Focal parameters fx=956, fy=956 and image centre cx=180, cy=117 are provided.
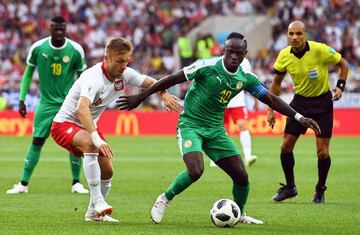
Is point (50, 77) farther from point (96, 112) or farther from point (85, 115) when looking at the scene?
point (85, 115)

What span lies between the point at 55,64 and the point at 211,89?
192 inches

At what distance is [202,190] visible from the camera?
1512 centimetres

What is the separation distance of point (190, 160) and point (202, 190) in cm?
463

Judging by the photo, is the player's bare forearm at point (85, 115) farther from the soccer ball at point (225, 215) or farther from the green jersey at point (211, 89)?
the soccer ball at point (225, 215)

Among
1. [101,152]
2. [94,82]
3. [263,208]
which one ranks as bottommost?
[263,208]

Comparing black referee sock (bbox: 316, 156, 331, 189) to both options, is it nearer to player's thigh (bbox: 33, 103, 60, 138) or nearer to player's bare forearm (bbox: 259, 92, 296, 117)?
player's bare forearm (bbox: 259, 92, 296, 117)

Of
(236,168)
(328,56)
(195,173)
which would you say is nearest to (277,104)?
(236,168)

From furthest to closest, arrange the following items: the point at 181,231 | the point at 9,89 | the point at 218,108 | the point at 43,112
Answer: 1. the point at 9,89
2. the point at 43,112
3. the point at 218,108
4. the point at 181,231

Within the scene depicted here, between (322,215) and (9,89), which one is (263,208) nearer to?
(322,215)

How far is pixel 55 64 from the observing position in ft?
49.1

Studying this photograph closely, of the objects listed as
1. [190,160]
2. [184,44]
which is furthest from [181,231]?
[184,44]

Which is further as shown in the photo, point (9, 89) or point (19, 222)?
point (9, 89)

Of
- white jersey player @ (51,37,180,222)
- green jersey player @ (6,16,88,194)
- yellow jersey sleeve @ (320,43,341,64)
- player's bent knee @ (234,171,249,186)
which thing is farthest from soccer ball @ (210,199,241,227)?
green jersey player @ (6,16,88,194)

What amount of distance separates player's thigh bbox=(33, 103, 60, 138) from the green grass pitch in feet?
3.00
